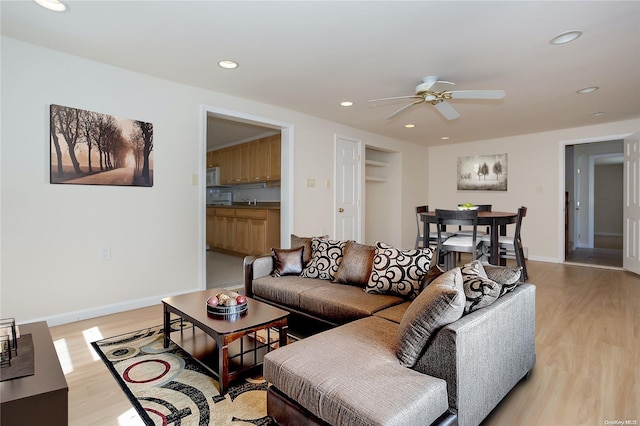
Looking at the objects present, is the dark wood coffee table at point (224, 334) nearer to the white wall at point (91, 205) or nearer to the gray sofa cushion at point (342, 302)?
the gray sofa cushion at point (342, 302)

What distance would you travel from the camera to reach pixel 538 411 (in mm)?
1711

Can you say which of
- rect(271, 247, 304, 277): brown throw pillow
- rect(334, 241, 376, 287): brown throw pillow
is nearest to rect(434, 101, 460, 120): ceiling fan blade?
rect(334, 241, 376, 287): brown throw pillow

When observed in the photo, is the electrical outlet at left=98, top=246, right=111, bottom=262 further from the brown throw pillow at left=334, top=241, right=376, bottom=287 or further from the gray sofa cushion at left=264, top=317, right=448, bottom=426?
the gray sofa cushion at left=264, top=317, right=448, bottom=426

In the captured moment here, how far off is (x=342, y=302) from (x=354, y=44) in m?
2.03

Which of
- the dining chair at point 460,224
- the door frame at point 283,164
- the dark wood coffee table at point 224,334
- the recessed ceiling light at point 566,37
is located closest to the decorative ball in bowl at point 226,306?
the dark wood coffee table at point 224,334

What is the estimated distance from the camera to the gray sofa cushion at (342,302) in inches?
87.6

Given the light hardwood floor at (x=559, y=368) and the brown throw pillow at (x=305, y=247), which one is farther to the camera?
the brown throw pillow at (x=305, y=247)

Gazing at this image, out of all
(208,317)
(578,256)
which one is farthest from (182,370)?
(578,256)

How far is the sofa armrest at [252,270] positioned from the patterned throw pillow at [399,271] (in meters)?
1.06

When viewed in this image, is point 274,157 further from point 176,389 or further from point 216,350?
point 176,389

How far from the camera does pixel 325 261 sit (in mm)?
3006

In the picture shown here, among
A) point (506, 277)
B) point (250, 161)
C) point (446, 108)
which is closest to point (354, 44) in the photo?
point (446, 108)

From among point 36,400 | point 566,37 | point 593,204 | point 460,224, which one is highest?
point 566,37

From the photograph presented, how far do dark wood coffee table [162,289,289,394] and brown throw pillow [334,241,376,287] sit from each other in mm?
737
